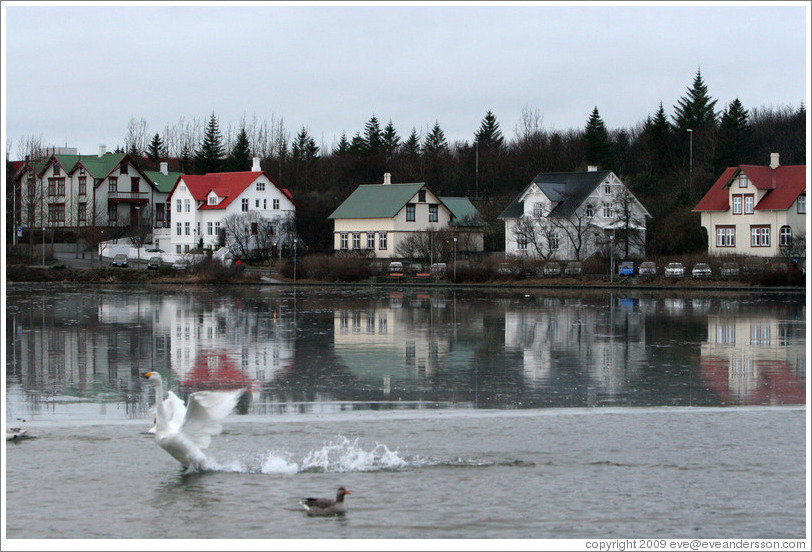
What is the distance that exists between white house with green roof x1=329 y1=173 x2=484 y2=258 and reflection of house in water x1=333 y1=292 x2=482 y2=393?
41.8 metres

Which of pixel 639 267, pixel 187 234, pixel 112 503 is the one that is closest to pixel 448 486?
pixel 112 503

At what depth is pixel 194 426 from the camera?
42.2ft

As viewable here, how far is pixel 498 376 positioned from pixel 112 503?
35.2 ft

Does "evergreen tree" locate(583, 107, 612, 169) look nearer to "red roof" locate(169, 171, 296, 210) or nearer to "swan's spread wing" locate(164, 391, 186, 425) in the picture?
"red roof" locate(169, 171, 296, 210)

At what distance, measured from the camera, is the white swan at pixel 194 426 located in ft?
41.6

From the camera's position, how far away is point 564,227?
74812 millimetres

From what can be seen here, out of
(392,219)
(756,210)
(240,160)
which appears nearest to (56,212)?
(240,160)

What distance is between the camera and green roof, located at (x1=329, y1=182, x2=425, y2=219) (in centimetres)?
8625

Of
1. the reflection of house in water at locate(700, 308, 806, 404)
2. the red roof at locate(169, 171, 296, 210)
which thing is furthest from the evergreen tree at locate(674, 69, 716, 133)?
the reflection of house in water at locate(700, 308, 806, 404)

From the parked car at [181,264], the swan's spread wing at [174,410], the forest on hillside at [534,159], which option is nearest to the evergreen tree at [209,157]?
the forest on hillside at [534,159]

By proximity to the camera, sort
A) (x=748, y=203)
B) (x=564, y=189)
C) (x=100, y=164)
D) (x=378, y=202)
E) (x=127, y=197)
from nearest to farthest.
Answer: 1. (x=748, y=203)
2. (x=564, y=189)
3. (x=378, y=202)
4. (x=100, y=164)
5. (x=127, y=197)

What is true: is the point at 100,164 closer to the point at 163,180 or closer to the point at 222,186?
the point at 163,180

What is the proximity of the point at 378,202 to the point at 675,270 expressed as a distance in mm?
32261

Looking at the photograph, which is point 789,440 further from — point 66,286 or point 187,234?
point 187,234
